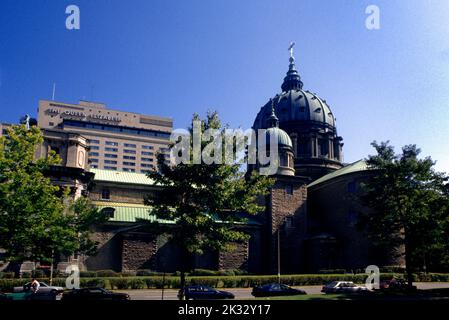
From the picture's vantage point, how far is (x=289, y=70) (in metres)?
95.8

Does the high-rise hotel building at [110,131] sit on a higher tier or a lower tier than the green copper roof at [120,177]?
higher

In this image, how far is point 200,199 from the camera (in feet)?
87.8

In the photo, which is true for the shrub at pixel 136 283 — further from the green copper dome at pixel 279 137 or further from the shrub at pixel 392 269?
the green copper dome at pixel 279 137

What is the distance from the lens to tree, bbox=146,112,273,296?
1033 inches

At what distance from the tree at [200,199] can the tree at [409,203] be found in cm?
1275

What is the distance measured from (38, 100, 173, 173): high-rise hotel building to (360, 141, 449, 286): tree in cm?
12060

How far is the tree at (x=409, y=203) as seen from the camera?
31000mm

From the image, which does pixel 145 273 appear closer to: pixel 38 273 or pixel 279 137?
pixel 38 273

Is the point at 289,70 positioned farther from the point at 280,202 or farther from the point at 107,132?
the point at 107,132

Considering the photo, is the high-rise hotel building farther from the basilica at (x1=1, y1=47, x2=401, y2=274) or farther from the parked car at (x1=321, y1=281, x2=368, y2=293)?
the parked car at (x1=321, y1=281, x2=368, y2=293)

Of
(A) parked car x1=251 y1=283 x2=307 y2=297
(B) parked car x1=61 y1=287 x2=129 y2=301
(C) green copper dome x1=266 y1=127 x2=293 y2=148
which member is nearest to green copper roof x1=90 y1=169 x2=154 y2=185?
(C) green copper dome x1=266 y1=127 x2=293 y2=148

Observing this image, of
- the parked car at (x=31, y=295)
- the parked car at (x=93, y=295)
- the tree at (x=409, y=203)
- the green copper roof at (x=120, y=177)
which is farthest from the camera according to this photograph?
the green copper roof at (x=120, y=177)

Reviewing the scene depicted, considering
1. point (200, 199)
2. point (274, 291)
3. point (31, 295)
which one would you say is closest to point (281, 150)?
point (274, 291)

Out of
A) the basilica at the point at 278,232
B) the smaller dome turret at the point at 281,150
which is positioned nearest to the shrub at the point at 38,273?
the basilica at the point at 278,232
